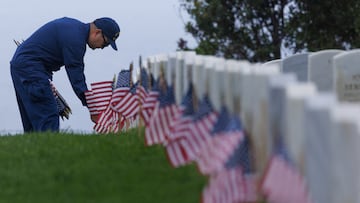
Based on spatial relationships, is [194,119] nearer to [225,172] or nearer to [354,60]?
[225,172]

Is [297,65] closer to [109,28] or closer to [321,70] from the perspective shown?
[321,70]

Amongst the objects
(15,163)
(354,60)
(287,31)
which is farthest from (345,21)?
(15,163)

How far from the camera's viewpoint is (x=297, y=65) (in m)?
15.8

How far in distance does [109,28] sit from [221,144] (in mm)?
7236

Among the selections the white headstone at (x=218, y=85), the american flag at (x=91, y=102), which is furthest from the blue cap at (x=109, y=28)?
the white headstone at (x=218, y=85)

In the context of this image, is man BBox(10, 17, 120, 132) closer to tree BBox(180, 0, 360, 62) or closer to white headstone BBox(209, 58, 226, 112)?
white headstone BBox(209, 58, 226, 112)

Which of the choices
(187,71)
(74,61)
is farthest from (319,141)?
(74,61)

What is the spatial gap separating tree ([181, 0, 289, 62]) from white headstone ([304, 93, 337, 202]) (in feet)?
80.9

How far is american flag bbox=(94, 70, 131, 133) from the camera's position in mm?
13164

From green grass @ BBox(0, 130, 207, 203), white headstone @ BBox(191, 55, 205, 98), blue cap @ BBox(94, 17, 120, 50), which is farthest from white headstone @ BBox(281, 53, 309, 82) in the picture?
white headstone @ BBox(191, 55, 205, 98)

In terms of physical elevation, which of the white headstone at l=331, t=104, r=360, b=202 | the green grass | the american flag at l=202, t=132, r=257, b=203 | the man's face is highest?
the man's face

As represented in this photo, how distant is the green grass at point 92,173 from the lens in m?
8.16

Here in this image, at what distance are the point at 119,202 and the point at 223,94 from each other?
1087mm

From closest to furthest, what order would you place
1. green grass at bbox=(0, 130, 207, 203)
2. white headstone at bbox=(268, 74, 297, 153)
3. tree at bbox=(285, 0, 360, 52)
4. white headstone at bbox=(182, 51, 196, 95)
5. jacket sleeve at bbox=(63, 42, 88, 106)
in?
white headstone at bbox=(268, 74, 297, 153) → green grass at bbox=(0, 130, 207, 203) → white headstone at bbox=(182, 51, 196, 95) → jacket sleeve at bbox=(63, 42, 88, 106) → tree at bbox=(285, 0, 360, 52)
